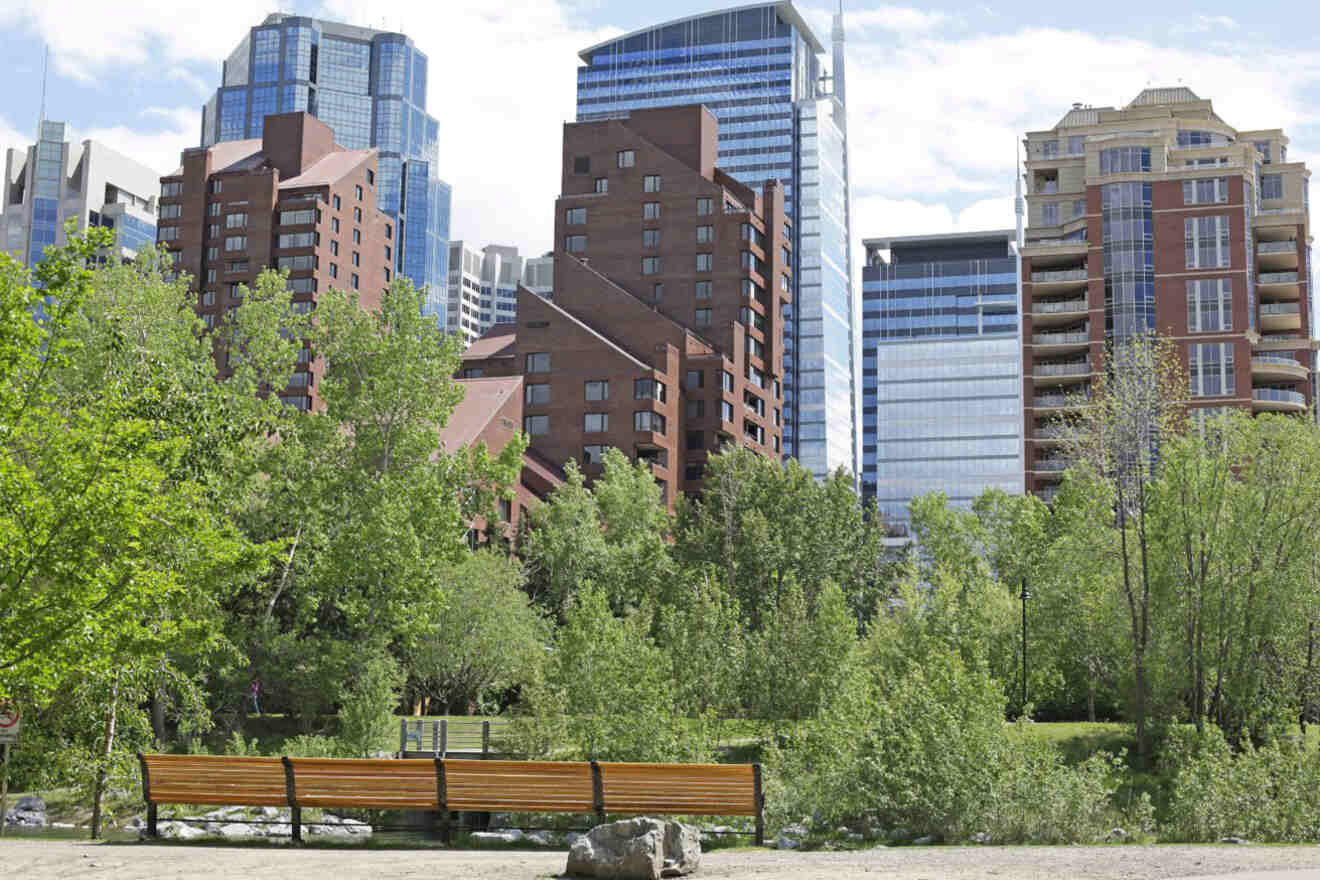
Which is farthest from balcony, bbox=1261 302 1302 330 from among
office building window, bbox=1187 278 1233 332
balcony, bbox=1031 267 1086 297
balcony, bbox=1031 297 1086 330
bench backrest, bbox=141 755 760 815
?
bench backrest, bbox=141 755 760 815

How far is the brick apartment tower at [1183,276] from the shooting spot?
107m

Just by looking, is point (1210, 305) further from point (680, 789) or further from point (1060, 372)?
point (680, 789)

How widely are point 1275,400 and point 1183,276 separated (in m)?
11.1

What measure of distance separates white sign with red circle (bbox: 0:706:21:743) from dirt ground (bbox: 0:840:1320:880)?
2506mm

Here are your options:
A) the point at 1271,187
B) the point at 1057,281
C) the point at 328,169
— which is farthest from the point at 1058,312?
the point at 328,169

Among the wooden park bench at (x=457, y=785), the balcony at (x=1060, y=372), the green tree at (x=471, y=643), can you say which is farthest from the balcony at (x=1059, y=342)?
the wooden park bench at (x=457, y=785)

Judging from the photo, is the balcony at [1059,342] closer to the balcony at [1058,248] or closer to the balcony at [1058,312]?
the balcony at [1058,312]

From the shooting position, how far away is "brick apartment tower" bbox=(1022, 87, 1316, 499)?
107 meters

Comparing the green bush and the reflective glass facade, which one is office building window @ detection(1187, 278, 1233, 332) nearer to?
the reflective glass facade

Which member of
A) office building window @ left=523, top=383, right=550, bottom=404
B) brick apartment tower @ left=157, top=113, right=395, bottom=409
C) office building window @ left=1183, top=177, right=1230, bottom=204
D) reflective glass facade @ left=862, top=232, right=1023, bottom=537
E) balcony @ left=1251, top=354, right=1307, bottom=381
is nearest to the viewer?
office building window @ left=523, top=383, right=550, bottom=404

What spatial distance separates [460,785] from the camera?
21078 millimetres

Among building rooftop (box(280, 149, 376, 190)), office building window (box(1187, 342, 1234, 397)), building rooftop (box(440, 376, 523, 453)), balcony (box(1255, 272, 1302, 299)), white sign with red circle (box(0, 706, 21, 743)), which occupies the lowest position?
white sign with red circle (box(0, 706, 21, 743))

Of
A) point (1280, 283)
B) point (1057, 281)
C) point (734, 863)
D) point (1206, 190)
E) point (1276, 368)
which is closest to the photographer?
point (734, 863)

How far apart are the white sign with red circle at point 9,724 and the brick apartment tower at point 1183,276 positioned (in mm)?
90355
